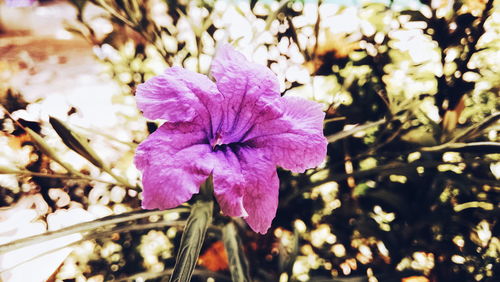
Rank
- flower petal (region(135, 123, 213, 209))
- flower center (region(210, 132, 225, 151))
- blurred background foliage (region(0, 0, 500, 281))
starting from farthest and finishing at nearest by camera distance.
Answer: blurred background foliage (region(0, 0, 500, 281)) → flower center (region(210, 132, 225, 151)) → flower petal (region(135, 123, 213, 209))

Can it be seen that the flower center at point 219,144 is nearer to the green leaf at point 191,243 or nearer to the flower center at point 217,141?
the flower center at point 217,141

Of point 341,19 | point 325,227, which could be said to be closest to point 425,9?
point 341,19

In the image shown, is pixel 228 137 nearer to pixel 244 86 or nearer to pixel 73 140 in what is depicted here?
pixel 244 86

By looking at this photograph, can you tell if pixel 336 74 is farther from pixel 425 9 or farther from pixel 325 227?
pixel 325 227

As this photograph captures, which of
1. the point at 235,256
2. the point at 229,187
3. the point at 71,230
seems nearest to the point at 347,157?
the point at 235,256

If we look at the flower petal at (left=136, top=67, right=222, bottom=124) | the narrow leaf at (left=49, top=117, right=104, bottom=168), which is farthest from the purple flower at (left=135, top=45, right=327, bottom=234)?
the narrow leaf at (left=49, top=117, right=104, bottom=168)

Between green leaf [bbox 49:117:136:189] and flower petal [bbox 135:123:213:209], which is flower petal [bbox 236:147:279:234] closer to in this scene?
flower petal [bbox 135:123:213:209]
